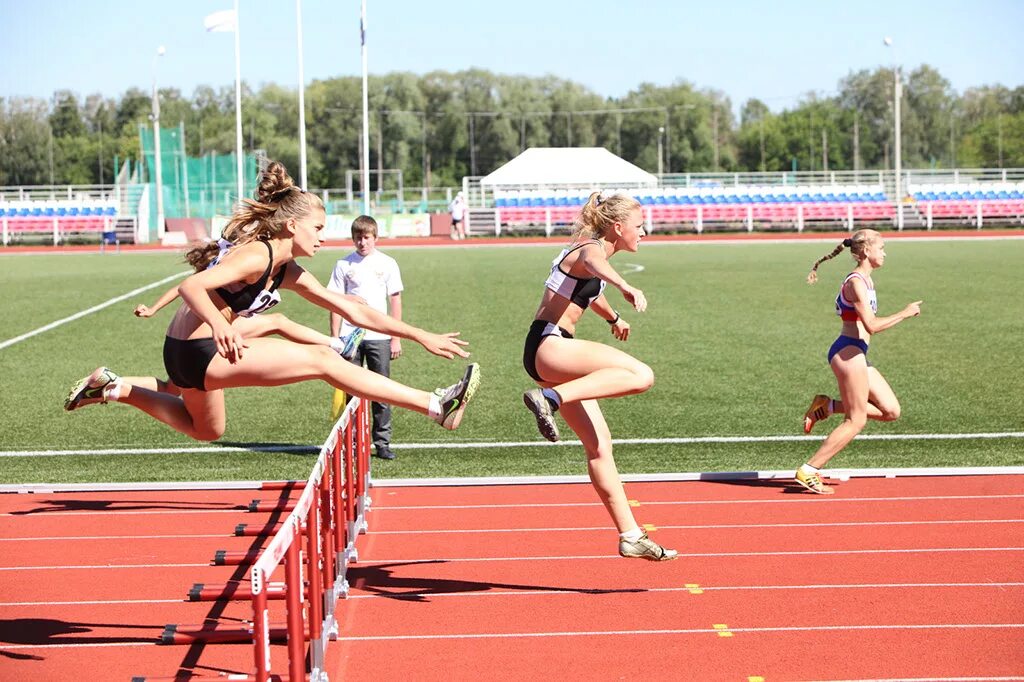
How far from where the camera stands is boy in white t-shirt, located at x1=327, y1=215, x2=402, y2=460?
37.4 ft

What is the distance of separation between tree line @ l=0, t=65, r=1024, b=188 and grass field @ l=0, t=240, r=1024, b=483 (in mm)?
80764

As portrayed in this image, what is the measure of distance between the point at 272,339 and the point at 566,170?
60974 millimetres

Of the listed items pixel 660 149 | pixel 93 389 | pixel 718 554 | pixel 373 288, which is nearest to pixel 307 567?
pixel 93 389

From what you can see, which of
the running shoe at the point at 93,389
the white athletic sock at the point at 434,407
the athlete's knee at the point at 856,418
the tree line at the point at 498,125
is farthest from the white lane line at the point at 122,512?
the tree line at the point at 498,125

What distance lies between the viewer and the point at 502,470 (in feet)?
35.6

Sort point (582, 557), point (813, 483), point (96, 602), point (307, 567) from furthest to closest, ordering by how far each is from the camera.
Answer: point (813, 483) → point (582, 557) → point (96, 602) → point (307, 567)

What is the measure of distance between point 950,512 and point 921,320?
38.1 feet

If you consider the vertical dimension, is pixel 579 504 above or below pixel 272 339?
below

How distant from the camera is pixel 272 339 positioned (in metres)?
6.40

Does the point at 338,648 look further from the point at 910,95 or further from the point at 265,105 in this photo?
the point at 910,95

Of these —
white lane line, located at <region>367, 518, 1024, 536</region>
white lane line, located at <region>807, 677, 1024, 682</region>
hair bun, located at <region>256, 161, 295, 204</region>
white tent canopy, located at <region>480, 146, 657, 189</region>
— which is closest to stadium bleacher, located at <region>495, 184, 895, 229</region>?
white tent canopy, located at <region>480, 146, 657, 189</region>

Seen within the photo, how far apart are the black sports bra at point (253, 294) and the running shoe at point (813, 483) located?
4680 millimetres

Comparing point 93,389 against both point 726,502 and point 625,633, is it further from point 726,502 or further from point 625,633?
point 726,502

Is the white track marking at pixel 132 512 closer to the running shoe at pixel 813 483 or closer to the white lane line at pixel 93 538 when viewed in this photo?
the white lane line at pixel 93 538
